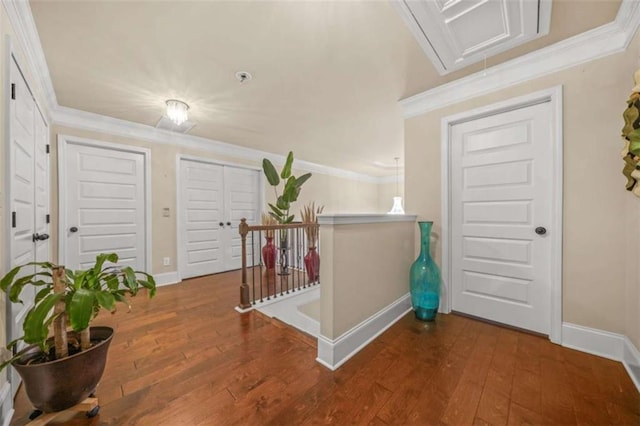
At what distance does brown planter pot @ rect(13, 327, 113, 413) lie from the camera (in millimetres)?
1045

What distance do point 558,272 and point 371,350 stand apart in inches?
61.1

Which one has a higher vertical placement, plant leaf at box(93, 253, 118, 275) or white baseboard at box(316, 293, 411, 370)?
plant leaf at box(93, 253, 118, 275)

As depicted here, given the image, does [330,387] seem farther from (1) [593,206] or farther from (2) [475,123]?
(2) [475,123]

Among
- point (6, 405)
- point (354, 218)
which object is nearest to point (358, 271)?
point (354, 218)

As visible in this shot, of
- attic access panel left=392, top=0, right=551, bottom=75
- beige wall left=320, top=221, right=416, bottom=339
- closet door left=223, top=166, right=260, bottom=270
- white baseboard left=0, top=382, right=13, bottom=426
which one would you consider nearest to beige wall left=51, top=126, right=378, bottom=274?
closet door left=223, top=166, right=260, bottom=270

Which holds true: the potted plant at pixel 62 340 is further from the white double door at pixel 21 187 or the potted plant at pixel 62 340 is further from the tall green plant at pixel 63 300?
the white double door at pixel 21 187

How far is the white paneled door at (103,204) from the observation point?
2941mm

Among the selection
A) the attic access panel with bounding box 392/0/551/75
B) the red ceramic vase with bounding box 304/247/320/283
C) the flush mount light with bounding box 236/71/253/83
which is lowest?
the red ceramic vase with bounding box 304/247/320/283

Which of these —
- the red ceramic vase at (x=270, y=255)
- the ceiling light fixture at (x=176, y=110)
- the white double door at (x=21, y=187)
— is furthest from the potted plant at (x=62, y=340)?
the red ceramic vase at (x=270, y=255)

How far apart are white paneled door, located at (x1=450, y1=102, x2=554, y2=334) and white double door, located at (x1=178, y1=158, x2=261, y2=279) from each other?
11.5 ft

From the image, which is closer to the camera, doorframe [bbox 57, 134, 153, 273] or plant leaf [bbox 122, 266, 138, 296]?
plant leaf [bbox 122, 266, 138, 296]

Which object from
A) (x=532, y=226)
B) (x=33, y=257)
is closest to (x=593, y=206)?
(x=532, y=226)

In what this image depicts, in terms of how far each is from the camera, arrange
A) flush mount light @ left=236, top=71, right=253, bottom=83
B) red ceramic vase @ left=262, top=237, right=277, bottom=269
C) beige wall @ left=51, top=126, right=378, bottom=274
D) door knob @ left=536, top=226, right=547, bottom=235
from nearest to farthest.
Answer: door knob @ left=536, top=226, right=547, bottom=235, flush mount light @ left=236, top=71, right=253, bottom=83, beige wall @ left=51, top=126, right=378, bottom=274, red ceramic vase @ left=262, top=237, right=277, bottom=269

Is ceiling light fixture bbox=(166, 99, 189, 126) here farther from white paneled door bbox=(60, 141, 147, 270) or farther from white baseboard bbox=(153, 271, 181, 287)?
white baseboard bbox=(153, 271, 181, 287)
